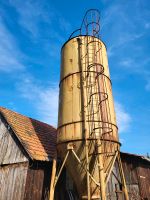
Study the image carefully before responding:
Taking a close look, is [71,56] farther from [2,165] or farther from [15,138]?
[2,165]

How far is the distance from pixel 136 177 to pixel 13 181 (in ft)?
26.4

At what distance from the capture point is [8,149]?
41.3 feet

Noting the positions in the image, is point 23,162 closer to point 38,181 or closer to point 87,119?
point 38,181

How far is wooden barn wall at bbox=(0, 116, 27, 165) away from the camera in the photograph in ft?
38.3

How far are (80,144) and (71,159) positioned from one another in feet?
2.91

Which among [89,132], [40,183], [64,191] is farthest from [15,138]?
[89,132]

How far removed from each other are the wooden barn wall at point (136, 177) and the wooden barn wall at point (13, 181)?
21.6 ft

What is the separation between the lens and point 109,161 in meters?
8.52

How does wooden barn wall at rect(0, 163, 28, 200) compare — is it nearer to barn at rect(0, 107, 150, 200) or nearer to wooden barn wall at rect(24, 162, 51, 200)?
barn at rect(0, 107, 150, 200)

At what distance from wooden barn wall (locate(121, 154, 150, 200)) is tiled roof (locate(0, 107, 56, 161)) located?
16.6 ft

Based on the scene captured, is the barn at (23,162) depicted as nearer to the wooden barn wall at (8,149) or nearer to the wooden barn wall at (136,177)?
the wooden barn wall at (8,149)

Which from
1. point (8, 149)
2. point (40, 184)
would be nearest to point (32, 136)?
point (8, 149)

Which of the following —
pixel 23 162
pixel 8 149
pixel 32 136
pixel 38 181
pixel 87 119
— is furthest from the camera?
pixel 32 136

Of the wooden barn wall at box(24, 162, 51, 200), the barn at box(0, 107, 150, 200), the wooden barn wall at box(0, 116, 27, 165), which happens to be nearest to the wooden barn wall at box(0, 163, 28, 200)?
the barn at box(0, 107, 150, 200)
